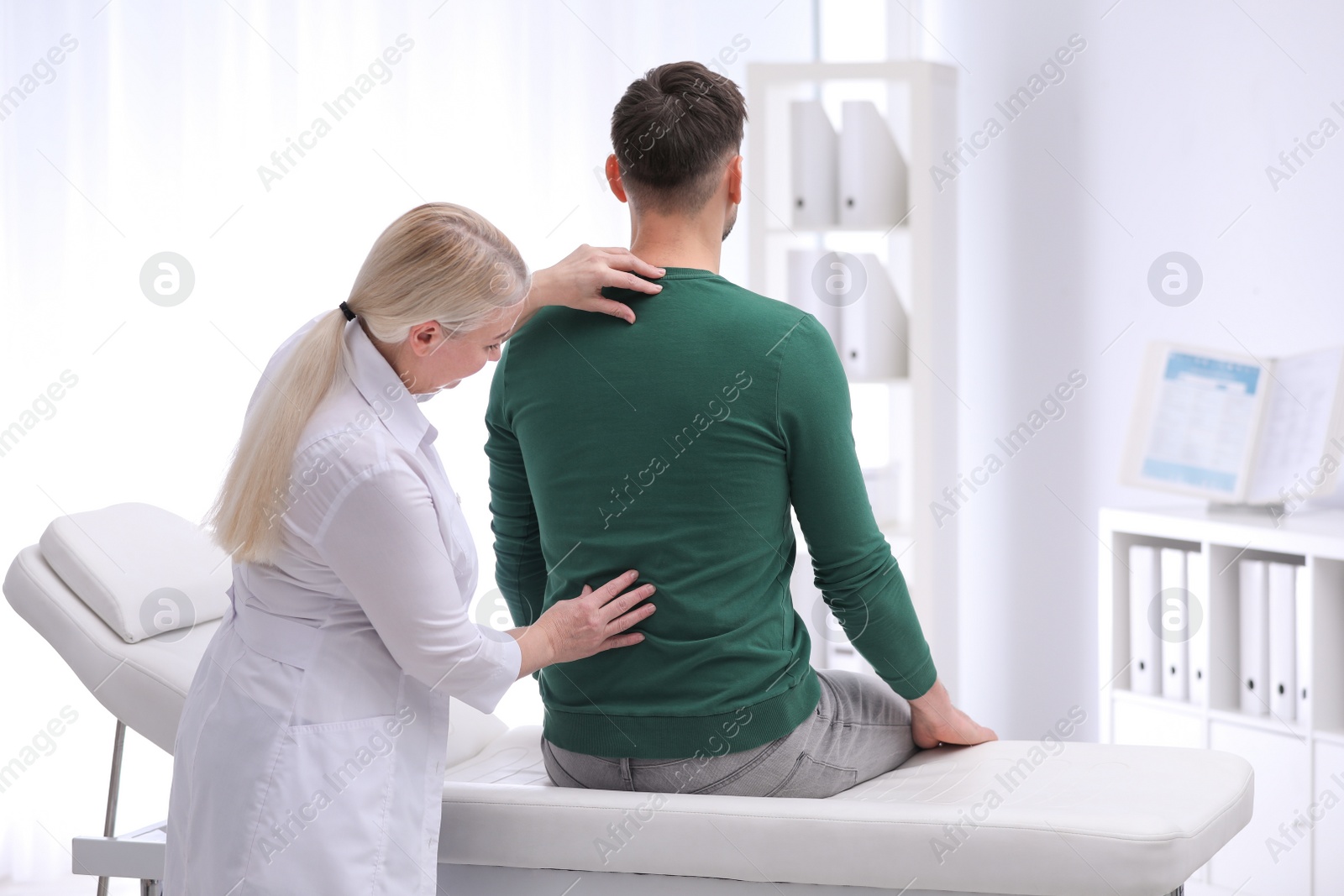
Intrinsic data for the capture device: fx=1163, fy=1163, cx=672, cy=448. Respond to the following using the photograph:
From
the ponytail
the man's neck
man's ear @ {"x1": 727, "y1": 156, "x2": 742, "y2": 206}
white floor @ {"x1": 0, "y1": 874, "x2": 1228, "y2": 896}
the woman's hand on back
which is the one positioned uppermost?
man's ear @ {"x1": 727, "y1": 156, "x2": 742, "y2": 206}

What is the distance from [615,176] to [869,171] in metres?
1.53

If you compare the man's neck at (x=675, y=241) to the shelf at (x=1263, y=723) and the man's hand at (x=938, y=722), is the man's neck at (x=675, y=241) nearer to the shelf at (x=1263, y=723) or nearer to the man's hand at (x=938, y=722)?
the man's hand at (x=938, y=722)

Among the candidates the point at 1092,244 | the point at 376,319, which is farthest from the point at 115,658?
the point at 1092,244

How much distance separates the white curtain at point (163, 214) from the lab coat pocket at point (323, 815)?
5.87ft

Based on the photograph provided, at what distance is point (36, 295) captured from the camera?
8.57ft

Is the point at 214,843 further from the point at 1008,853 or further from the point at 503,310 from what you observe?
the point at 1008,853

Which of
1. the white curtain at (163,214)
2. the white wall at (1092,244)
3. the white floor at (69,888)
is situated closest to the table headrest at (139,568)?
the white curtain at (163,214)

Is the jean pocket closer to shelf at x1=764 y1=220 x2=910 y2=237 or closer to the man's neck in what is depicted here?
the man's neck

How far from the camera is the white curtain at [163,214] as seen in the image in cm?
261

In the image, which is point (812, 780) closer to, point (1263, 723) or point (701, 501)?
point (701, 501)

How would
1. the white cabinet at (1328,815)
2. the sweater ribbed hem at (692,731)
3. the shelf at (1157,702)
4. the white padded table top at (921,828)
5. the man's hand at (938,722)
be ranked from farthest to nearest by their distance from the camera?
the shelf at (1157,702)
the white cabinet at (1328,815)
the man's hand at (938,722)
the sweater ribbed hem at (692,731)
the white padded table top at (921,828)

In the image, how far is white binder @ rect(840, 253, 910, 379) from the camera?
2.71 meters

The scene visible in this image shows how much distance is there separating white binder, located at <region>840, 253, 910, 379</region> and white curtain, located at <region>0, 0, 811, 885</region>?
96 cm

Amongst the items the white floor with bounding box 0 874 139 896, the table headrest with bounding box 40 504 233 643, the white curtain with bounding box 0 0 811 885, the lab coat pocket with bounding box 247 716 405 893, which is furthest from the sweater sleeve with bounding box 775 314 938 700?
the white floor with bounding box 0 874 139 896
